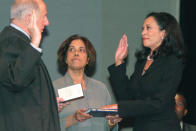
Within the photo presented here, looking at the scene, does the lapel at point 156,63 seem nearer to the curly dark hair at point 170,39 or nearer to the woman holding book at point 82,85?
the curly dark hair at point 170,39

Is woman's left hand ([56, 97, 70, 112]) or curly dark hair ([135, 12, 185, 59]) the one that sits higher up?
curly dark hair ([135, 12, 185, 59])

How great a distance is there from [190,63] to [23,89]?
2981 mm

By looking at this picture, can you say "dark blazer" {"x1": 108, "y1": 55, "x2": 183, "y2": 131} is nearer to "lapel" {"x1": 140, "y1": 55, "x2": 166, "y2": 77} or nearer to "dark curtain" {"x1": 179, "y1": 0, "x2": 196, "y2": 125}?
"lapel" {"x1": 140, "y1": 55, "x2": 166, "y2": 77}

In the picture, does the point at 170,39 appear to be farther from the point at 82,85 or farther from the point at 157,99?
the point at 82,85

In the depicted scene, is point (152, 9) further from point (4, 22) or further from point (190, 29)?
point (4, 22)

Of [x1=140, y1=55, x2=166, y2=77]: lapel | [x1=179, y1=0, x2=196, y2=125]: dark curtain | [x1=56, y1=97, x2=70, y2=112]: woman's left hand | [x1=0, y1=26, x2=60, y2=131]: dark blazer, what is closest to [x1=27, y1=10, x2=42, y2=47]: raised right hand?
[x1=0, y1=26, x2=60, y2=131]: dark blazer

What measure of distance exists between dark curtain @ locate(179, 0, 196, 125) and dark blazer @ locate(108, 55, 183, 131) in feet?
5.31

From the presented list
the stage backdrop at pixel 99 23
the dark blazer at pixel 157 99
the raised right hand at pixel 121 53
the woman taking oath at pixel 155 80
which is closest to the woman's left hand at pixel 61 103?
the woman taking oath at pixel 155 80

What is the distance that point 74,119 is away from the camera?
3342 mm

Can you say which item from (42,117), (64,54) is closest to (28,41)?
(42,117)

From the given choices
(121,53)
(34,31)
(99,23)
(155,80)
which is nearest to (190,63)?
(99,23)

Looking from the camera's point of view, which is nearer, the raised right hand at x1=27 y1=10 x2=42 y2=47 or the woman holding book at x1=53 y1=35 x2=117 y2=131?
the raised right hand at x1=27 y1=10 x2=42 y2=47

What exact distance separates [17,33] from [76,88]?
1.16 meters

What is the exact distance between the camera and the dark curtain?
4.45 metres
